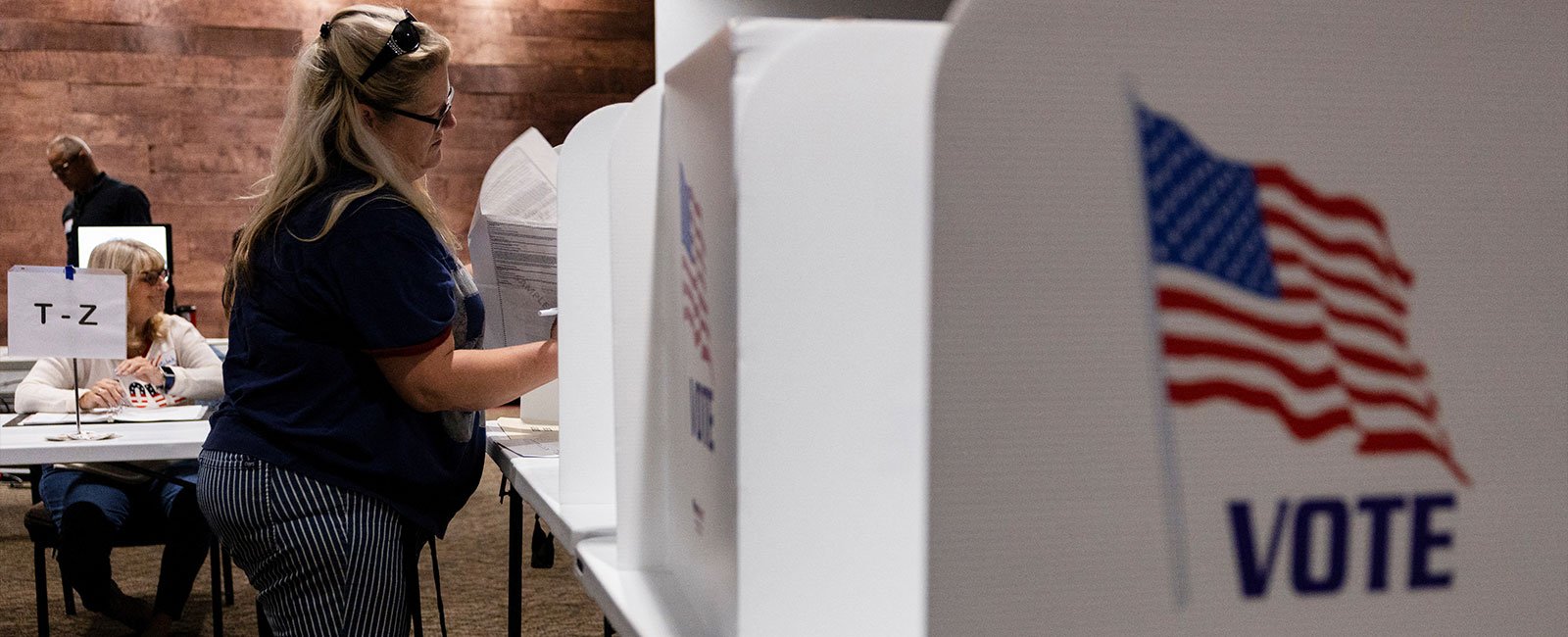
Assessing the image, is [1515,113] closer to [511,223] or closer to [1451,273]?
[1451,273]

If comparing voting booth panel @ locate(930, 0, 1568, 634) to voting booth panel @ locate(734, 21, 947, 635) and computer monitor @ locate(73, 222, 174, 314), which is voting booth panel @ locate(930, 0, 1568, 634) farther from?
computer monitor @ locate(73, 222, 174, 314)

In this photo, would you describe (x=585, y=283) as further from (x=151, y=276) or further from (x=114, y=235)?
(x=114, y=235)

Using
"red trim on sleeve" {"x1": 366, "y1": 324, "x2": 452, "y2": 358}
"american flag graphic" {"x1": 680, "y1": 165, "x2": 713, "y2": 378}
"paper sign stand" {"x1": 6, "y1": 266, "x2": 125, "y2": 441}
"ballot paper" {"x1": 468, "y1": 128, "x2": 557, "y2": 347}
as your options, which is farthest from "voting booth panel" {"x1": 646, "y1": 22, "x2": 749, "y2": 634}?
"paper sign stand" {"x1": 6, "y1": 266, "x2": 125, "y2": 441}

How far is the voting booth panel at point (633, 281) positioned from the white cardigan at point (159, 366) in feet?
7.02

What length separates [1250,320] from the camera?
2.44 feet

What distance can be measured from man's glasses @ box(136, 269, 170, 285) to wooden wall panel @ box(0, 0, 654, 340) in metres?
3.91

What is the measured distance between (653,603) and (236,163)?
7163mm

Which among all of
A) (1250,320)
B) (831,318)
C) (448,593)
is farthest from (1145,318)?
(448,593)

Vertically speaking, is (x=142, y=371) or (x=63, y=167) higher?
(x=63, y=167)

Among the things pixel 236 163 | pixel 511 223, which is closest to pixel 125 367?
pixel 511 223

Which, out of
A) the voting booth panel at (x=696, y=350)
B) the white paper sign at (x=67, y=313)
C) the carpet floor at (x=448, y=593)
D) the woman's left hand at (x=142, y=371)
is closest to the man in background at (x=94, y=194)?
the carpet floor at (x=448, y=593)

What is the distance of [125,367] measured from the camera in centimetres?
304

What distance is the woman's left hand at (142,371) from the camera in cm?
304

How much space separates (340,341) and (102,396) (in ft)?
5.51
